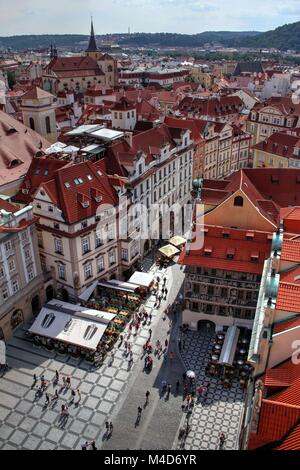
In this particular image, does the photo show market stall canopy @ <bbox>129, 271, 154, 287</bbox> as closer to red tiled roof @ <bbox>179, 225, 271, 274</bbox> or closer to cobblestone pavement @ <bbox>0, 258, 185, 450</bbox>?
cobblestone pavement @ <bbox>0, 258, 185, 450</bbox>

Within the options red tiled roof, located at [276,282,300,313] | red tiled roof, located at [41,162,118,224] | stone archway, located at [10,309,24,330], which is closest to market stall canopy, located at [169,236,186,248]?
red tiled roof, located at [41,162,118,224]

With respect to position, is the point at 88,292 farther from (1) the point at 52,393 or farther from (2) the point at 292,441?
(2) the point at 292,441

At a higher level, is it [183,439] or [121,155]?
A: [121,155]

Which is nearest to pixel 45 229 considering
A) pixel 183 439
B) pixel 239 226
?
pixel 239 226

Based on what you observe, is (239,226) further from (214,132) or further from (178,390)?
(214,132)
